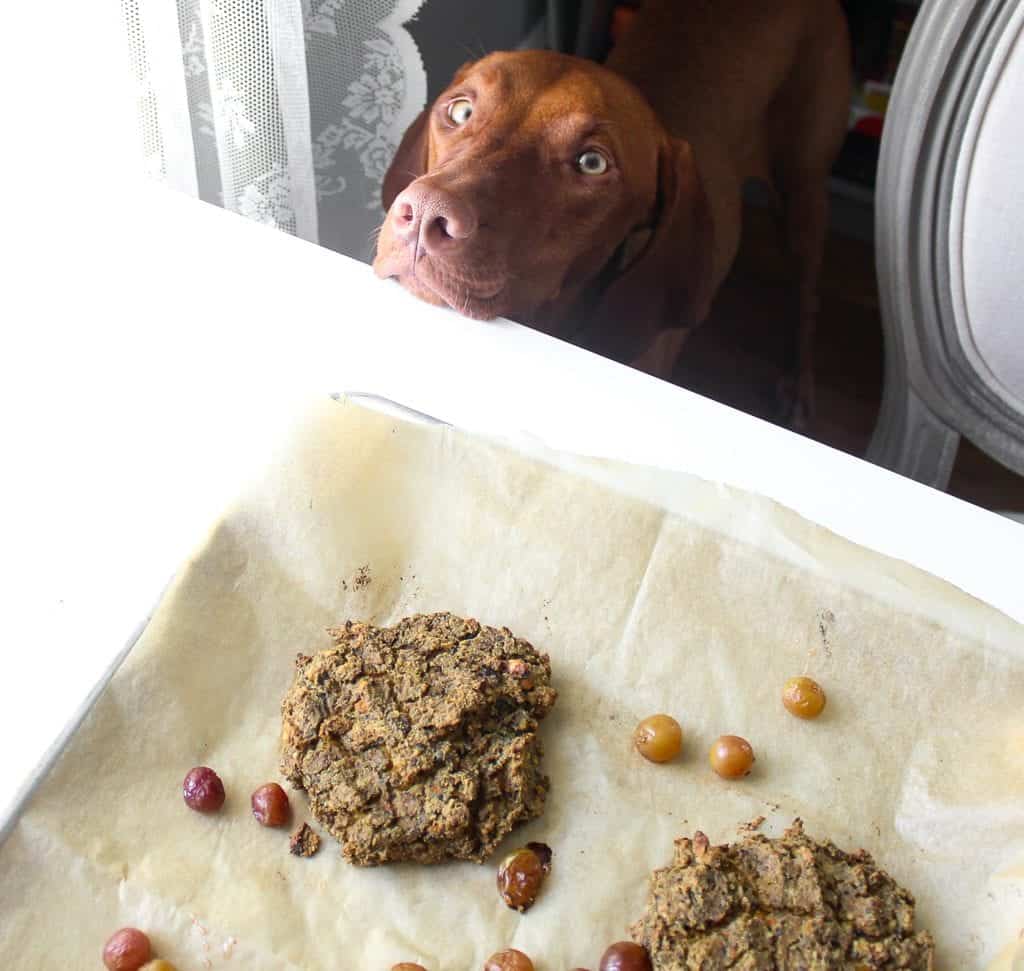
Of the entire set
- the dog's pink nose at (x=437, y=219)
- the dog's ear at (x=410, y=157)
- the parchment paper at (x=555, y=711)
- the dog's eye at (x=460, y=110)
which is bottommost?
the parchment paper at (x=555, y=711)

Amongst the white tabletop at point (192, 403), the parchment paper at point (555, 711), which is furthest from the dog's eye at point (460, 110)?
the parchment paper at point (555, 711)

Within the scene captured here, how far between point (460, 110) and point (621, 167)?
0.20m

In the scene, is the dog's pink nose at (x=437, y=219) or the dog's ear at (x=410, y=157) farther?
the dog's ear at (x=410, y=157)

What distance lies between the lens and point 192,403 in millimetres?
1105

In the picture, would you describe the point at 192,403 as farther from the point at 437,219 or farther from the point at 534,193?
the point at 534,193

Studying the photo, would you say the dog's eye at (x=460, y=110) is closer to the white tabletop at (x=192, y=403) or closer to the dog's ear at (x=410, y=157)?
the dog's ear at (x=410, y=157)

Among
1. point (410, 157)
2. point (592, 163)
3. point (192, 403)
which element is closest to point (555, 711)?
point (192, 403)

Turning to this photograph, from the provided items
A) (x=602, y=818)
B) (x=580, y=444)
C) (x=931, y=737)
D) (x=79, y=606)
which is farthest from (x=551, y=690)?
(x=79, y=606)

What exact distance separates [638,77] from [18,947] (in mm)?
1335

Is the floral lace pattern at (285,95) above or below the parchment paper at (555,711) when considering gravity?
above

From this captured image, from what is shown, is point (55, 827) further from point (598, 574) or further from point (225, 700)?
point (598, 574)

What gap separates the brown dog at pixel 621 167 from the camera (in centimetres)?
110

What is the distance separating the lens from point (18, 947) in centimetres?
83

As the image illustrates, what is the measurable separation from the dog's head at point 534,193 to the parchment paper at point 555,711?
0.60 feet
